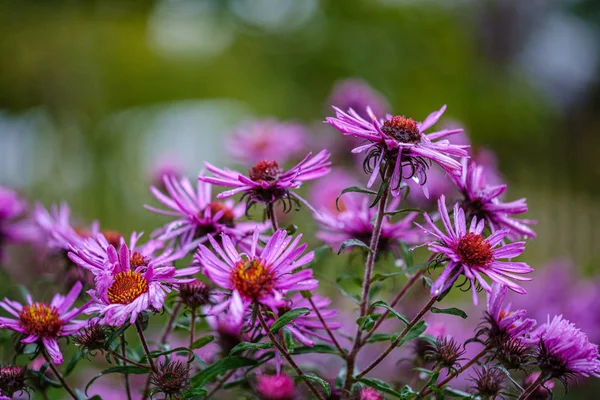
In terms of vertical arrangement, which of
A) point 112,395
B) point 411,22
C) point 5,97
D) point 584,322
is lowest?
point 112,395

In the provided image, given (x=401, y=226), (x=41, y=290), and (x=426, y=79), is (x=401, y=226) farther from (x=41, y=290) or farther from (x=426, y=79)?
(x=426, y=79)

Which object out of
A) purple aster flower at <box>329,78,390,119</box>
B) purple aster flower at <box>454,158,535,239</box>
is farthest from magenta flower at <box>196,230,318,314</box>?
purple aster flower at <box>329,78,390,119</box>

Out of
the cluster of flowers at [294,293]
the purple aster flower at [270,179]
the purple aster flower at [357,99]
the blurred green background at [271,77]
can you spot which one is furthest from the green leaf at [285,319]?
the blurred green background at [271,77]

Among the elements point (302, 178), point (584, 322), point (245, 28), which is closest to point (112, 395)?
point (302, 178)

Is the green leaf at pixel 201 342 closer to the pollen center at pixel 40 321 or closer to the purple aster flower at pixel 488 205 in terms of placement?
the pollen center at pixel 40 321

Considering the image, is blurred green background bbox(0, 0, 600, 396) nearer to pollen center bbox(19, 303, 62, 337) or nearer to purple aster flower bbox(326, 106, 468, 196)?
pollen center bbox(19, 303, 62, 337)

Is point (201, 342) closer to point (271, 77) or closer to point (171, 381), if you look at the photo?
point (171, 381)
